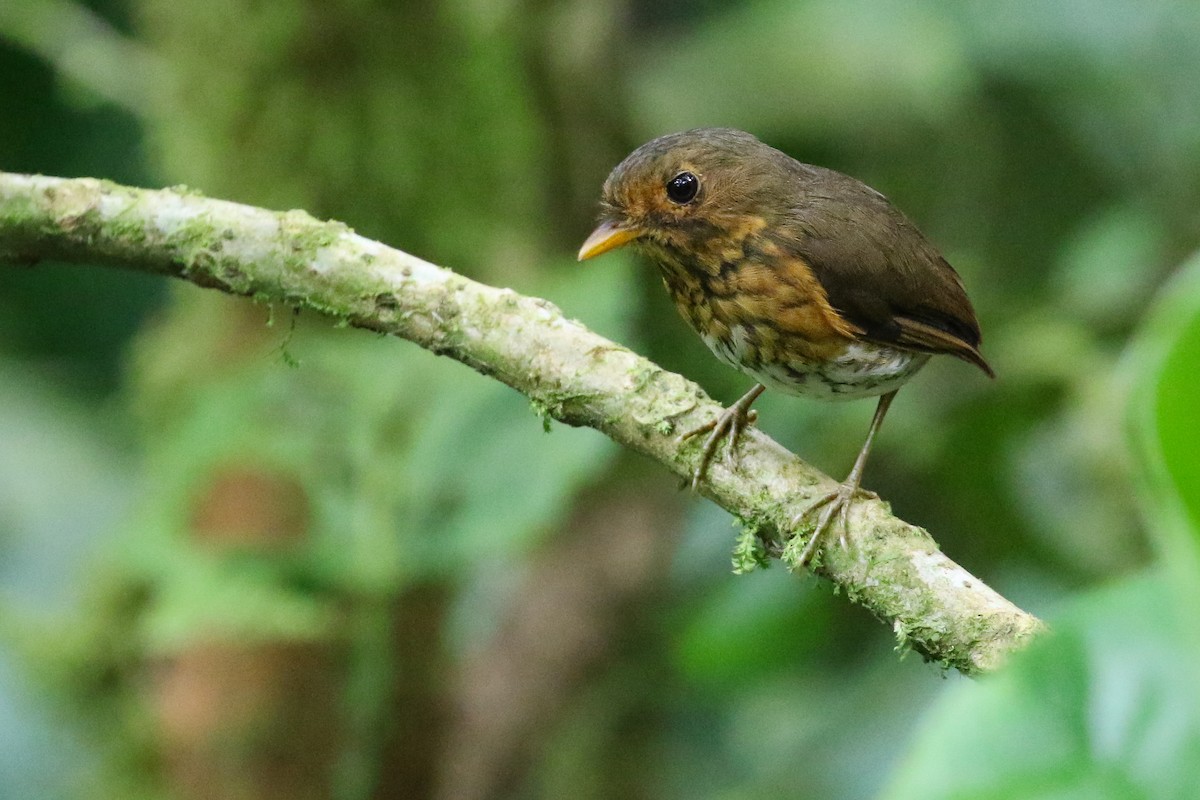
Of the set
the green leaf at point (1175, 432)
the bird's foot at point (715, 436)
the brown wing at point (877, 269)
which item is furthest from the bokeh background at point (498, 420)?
the green leaf at point (1175, 432)

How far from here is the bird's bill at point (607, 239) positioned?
2756 mm

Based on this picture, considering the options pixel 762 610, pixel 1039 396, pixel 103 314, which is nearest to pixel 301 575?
pixel 762 610

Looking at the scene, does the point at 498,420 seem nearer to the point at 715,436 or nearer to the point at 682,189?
the point at 682,189

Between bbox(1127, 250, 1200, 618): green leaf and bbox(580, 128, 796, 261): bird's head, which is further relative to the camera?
bbox(580, 128, 796, 261): bird's head

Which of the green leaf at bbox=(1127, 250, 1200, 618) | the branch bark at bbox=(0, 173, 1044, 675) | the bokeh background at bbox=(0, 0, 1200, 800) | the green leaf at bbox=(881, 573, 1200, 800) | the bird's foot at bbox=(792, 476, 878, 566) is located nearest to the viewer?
the green leaf at bbox=(1127, 250, 1200, 618)

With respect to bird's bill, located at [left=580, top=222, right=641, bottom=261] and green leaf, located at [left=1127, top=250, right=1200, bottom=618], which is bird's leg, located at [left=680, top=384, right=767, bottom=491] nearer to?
bird's bill, located at [left=580, top=222, right=641, bottom=261]

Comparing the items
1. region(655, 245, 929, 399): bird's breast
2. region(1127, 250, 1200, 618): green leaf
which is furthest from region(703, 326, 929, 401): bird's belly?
region(1127, 250, 1200, 618): green leaf

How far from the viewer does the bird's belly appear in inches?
106

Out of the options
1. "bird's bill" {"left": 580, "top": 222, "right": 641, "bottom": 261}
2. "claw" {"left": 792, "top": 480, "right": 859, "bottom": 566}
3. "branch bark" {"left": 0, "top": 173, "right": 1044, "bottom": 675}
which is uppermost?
"bird's bill" {"left": 580, "top": 222, "right": 641, "bottom": 261}

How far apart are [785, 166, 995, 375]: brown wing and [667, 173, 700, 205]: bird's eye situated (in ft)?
0.70

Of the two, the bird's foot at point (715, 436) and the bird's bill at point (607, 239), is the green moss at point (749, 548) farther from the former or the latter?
the bird's bill at point (607, 239)

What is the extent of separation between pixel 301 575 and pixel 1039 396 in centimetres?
203

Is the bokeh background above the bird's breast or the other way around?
above

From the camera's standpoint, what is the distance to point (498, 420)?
3443mm
